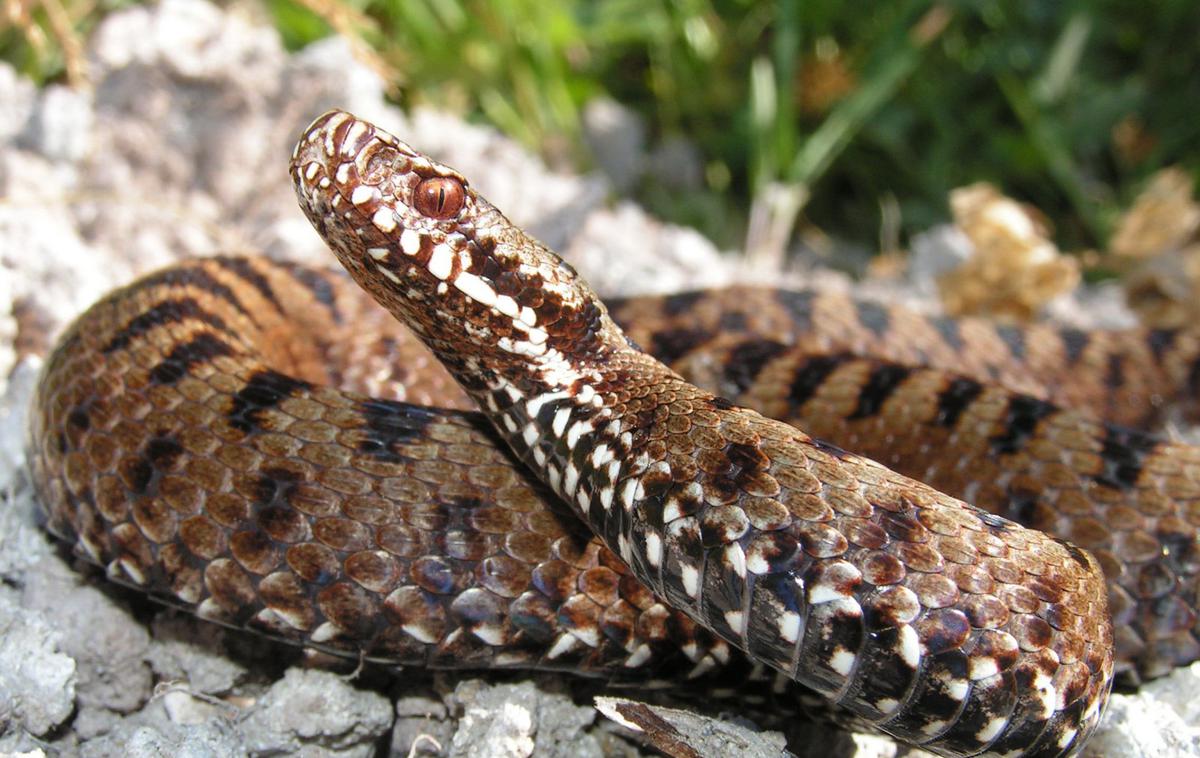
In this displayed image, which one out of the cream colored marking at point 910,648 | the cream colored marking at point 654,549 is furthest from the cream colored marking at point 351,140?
the cream colored marking at point 910,648

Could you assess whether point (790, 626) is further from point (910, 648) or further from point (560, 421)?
point (560, 421)

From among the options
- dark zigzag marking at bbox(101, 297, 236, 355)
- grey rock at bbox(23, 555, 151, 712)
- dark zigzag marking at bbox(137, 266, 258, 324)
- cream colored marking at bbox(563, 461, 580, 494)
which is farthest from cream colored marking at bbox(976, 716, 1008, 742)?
dark zigzag marking at bbox(137, 266, 258, 324)

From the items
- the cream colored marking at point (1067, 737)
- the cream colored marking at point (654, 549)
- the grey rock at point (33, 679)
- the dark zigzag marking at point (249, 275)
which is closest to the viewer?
the cream colored marking at point (1067, 737)

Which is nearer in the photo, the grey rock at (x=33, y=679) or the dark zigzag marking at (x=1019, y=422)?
the grey rock at (x=33, y=679)

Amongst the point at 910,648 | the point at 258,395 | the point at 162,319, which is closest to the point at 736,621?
the point at 910,648

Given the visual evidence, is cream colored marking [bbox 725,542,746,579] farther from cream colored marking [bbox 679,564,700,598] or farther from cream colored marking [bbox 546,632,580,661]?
cream colored marking [bbox 546,632,580,661]

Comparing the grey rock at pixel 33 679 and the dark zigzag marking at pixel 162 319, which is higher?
the dark zigzag marking at pixel 162 319

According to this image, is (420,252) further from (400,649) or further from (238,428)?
(400,649)

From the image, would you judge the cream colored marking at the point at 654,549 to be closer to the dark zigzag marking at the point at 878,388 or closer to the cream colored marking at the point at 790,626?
the cream colored marking at the point at 790,626
